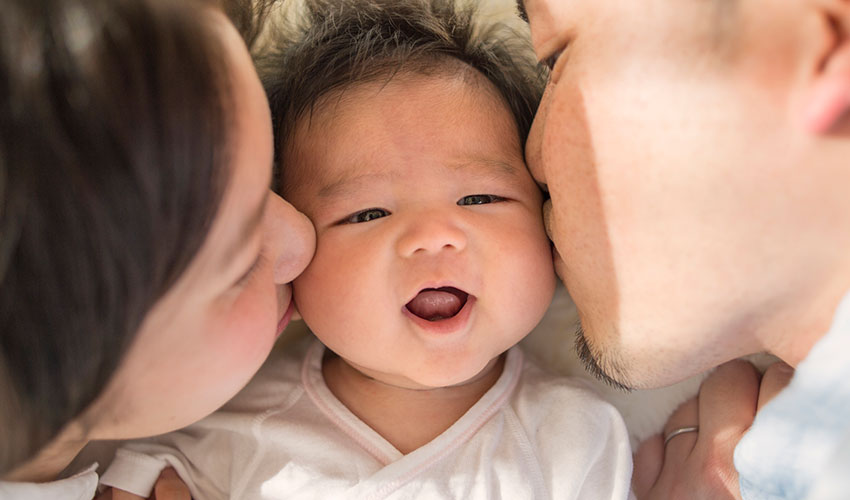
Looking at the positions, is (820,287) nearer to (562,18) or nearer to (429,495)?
(562,18)

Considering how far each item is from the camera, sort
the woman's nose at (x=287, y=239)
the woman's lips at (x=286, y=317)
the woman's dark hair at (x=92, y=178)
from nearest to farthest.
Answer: the woman's dark hair at (x=92, y=178)
the woman's nose at (x=287, y=239)
the woman's lips at (x=286, y=317)

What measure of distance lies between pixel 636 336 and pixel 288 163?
0.75 meters

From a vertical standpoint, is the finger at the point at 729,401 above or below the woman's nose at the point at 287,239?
below

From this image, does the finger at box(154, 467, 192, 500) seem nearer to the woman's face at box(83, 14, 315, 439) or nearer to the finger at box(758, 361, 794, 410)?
the woman's face at box(83, 14, 315, 439)

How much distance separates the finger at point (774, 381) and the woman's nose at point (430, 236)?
67cm

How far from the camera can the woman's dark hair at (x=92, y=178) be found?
742 millimetres

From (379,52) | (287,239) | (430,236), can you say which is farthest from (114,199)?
(379,52)

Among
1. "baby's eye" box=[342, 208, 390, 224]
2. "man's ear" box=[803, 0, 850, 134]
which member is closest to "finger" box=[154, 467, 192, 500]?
"baby's eye" box=[342, 208, 390, 224]

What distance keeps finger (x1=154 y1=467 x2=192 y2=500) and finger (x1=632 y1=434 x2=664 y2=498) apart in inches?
36.2

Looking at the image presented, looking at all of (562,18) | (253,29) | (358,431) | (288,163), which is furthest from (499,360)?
(253,29)

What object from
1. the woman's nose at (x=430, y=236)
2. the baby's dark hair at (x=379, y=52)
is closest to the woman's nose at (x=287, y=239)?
the woman's nose at (x=430, y=236)

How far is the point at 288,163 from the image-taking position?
1.42 metres

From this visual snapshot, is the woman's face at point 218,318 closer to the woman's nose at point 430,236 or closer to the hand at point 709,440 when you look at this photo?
the woman's nose at point 430,236

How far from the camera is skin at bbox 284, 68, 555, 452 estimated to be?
1.24 m
